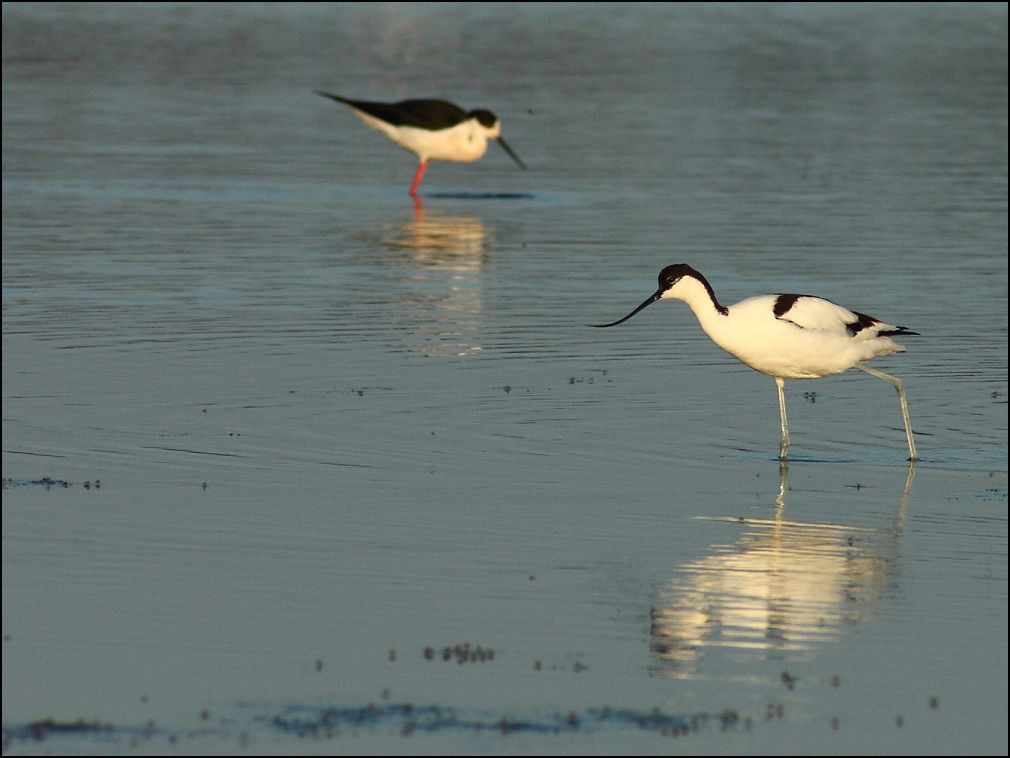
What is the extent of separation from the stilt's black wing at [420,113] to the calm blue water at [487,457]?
941 millimetres

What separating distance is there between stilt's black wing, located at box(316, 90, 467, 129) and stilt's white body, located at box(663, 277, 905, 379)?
49.6 feet

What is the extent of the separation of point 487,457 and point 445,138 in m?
16.2

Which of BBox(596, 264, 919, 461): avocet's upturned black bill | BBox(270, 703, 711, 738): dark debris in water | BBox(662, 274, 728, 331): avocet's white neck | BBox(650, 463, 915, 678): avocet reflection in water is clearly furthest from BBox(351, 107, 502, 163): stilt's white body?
BBox(270, 703, 711, 738): dark debris in water

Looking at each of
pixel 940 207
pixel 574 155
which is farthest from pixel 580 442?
pixel 574 155

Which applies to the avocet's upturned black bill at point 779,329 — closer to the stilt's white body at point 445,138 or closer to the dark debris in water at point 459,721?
the dark debris in water at point 459,721

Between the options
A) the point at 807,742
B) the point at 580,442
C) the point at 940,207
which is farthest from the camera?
the point at 940,207

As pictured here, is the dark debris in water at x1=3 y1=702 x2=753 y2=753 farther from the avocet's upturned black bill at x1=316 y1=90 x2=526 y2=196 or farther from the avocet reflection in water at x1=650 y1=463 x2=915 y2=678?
the avocet's upturned black bill at x1=316 y1=90 x2=526 y2=196

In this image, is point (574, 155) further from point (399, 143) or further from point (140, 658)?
point (140, 658)

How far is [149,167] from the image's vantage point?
95.4 ft

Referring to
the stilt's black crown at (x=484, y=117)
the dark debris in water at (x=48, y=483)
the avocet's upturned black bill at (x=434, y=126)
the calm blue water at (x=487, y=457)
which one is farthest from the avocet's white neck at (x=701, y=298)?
the stilt's black crown at (x=484, y=117)

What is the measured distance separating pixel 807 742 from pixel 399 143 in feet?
72.2

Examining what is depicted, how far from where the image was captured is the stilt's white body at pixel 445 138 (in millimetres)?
28578

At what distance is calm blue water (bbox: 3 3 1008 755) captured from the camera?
27.3 feet

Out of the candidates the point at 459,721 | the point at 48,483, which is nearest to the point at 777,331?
the point at 48,483
